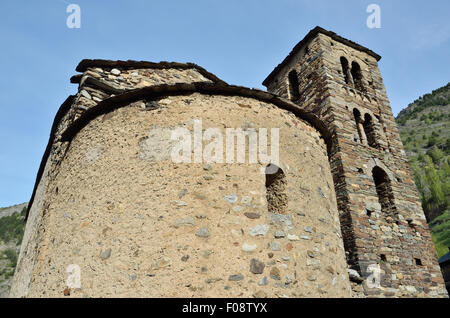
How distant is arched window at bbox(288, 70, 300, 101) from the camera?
11.9 m

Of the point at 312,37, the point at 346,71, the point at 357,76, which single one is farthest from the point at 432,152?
the point at 312,37

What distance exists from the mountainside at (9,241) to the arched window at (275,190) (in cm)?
3297

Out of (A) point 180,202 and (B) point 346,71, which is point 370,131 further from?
(A) point 180,202

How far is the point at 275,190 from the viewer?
4078 millimetres

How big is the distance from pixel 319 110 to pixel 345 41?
372cm

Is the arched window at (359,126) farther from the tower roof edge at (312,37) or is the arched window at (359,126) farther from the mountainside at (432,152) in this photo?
the mountainside at (432,152)

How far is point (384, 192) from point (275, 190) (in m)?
6.21

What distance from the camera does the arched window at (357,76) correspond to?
1124cm

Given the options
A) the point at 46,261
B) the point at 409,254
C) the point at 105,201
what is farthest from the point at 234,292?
the point at 409,254

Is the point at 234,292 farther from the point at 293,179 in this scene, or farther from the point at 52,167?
the point at 52,167

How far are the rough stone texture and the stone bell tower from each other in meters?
3.06

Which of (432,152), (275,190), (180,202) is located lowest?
(180,202)

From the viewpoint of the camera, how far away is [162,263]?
3.22 m

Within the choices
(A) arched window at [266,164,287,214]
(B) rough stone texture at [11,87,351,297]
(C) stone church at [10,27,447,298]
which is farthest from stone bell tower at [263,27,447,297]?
(A) arched window at [266,164,287,214]
